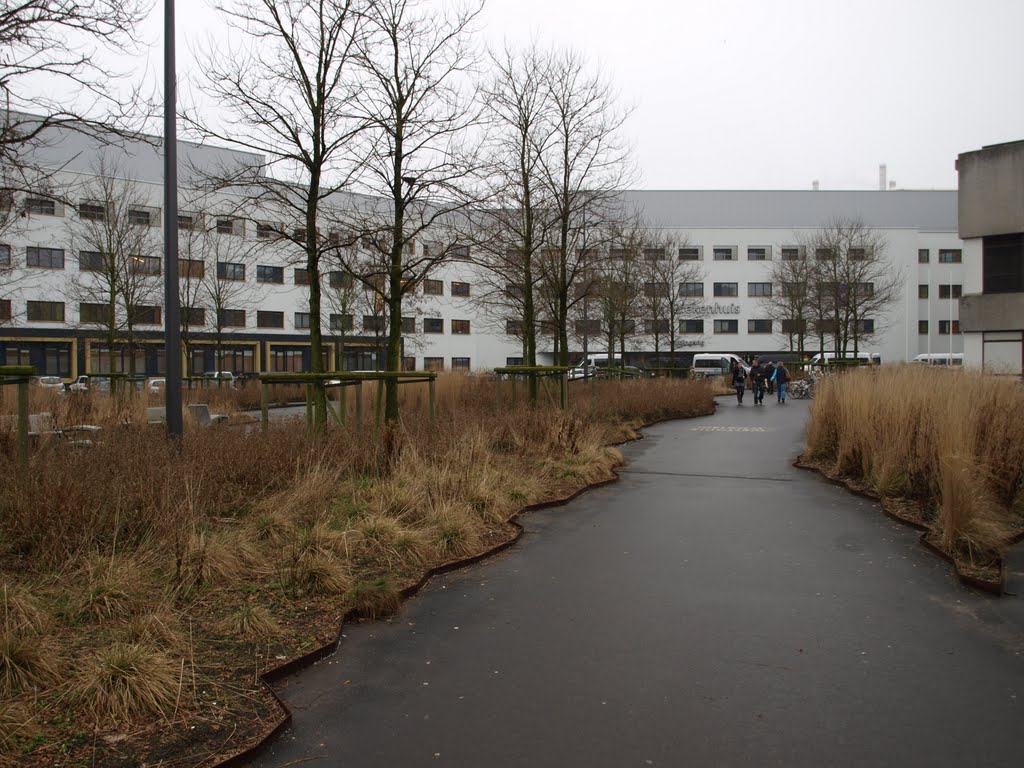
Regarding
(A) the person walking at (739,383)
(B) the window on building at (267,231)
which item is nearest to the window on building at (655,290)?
(A) the person walking at (739,383)

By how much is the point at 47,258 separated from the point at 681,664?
50.8 m

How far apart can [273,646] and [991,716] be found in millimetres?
3661

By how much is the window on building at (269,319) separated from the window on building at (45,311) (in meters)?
12.6

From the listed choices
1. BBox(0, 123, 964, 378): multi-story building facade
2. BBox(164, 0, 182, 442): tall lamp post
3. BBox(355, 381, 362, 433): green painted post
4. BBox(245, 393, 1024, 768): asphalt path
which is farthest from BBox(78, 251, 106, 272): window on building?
BBox(245, 393, 1024, 768): asphalt path

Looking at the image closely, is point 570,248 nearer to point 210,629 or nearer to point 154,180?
point 210,629

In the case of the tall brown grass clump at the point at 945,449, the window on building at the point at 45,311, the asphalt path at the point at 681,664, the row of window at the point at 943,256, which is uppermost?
the row of window at the point at 943,256

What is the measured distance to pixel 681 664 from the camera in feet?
13.9

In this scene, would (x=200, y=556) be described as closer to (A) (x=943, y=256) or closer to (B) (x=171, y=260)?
(B) (x=171, y=260)

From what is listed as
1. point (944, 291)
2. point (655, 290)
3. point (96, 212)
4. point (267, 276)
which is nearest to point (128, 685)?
point (96, 212)

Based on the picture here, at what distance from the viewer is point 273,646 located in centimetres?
442

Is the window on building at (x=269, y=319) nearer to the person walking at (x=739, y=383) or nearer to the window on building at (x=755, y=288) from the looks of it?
the person walking at (x=739, y=383)

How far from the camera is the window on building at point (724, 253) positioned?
69.4m

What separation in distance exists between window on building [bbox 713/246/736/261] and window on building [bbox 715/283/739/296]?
2338mm

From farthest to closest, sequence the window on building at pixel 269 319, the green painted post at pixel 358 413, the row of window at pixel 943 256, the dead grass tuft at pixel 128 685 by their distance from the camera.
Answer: the row of window at pixel 943 256 → the window on building at pixel 269 319 → the green painted post at pixel 358 413 → the dead grass tuft at pixel 128 685
